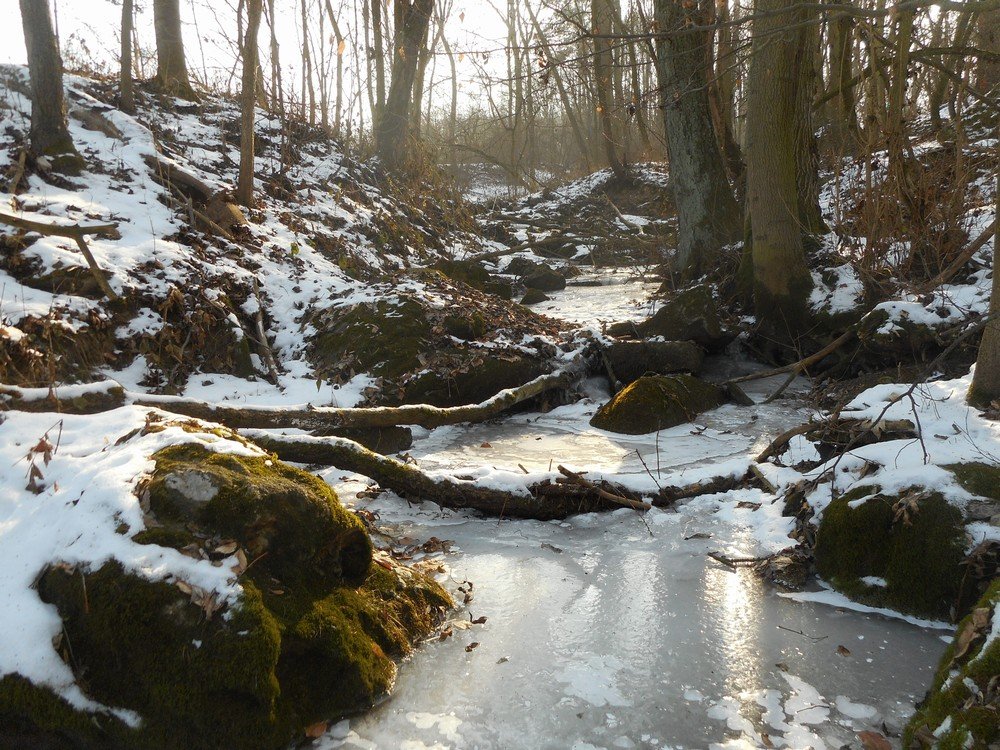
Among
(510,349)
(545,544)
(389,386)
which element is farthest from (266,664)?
(510,349)

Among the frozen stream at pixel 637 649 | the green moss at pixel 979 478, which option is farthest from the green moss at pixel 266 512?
the green moss at pixel 979 478

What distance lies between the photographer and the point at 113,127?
408 inches

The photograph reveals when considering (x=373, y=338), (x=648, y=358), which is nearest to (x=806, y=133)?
(x=648, y=358)

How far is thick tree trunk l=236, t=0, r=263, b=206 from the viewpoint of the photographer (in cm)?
966

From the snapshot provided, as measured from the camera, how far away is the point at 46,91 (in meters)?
8.55

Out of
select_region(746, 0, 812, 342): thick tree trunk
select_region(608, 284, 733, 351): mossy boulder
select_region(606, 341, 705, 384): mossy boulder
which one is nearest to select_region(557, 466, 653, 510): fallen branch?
select_region(606, 341, 705, 384): mossy boulder

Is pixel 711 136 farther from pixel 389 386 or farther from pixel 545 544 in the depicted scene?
pixel 545 544

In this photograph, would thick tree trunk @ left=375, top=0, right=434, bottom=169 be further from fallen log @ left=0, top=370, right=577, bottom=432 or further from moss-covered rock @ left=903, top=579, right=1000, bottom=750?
moss-covered rock @ left=903, top=579, right=1000, bottom=750

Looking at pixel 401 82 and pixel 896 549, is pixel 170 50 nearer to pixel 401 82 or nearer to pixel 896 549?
pixel 401 82

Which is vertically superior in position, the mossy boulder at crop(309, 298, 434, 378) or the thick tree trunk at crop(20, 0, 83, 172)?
the thick tree trunk at crop(20, 0, 83, 172)

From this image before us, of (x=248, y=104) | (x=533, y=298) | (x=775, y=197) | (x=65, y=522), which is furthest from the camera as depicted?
(x=533, y=298)

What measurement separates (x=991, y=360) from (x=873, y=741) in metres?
3.18

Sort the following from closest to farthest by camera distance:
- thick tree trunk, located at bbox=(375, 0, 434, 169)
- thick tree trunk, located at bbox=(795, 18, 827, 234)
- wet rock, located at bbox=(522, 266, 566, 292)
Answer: thick tree trunk, located at bbox=(795, 18, 827, 234)
wet rock, located at bbox=(522, 266, 566, 292)
thick tree trunk, located at bbox=(375, 0, 434, 169)

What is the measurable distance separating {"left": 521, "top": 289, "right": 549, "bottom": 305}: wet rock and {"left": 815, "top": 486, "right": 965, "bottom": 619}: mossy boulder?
381 inches
